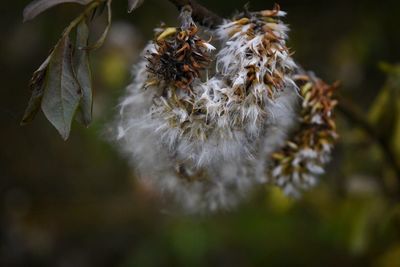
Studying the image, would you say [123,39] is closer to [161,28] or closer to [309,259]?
[309,259]

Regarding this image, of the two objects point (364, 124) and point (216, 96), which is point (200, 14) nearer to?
point (216, 96)

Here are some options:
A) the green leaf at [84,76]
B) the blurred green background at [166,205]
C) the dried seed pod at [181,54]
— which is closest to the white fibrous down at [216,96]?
the dried seed pod at [181,54]

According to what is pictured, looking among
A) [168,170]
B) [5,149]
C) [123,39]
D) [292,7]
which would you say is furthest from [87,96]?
[5,149]

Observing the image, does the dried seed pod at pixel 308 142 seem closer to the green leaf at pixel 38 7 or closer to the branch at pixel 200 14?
the branch at pixel 200 14

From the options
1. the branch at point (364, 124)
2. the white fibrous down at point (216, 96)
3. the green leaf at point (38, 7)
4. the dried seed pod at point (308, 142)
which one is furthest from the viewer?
the branch at point (364, 124)

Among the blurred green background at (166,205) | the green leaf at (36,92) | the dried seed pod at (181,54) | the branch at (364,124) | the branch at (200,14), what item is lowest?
the blurred green background at (166,205)

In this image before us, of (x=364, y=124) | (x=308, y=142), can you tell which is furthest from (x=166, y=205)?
(x=364, y=124)

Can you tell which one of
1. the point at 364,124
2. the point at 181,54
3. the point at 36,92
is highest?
the point at 181,54

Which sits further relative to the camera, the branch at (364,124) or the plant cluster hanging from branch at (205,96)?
the branch at (364,124)
